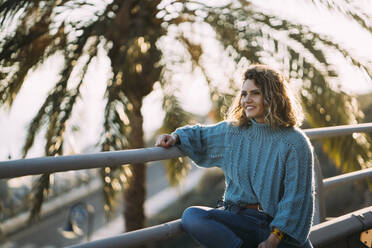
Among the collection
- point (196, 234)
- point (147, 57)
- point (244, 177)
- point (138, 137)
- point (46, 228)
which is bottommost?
point (46, 228)

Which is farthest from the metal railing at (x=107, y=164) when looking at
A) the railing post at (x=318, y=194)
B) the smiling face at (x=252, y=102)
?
the railing post at (x=318, y=194)

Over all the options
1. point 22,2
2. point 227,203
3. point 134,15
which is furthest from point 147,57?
point 227,203

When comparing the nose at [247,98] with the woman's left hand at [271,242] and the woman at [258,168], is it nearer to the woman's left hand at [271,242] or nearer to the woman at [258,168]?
the woman at [258,168]

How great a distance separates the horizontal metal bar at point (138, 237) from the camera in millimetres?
1562

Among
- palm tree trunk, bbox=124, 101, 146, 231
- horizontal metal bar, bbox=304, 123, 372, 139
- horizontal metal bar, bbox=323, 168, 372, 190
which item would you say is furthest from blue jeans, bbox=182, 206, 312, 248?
palm tree trunk, bbox=124, 101, 146, 231

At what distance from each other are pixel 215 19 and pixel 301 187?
356 cm

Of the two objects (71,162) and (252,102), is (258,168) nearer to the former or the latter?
(252,102)

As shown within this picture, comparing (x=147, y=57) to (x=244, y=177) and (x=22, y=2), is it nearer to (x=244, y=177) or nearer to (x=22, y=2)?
(x=22, y=2)

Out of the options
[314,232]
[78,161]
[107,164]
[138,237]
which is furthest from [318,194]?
[78,161]

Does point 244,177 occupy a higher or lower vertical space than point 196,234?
higher

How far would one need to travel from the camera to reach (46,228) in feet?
76.7

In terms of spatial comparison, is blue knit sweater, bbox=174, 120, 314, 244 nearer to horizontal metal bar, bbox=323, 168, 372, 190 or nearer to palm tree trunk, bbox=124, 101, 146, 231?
horizontal metal bar, bbox=323, 168, 372, 190

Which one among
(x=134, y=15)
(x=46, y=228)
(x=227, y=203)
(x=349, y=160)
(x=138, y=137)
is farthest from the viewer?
(x=46, y=228)

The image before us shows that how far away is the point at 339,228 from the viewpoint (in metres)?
2.37
